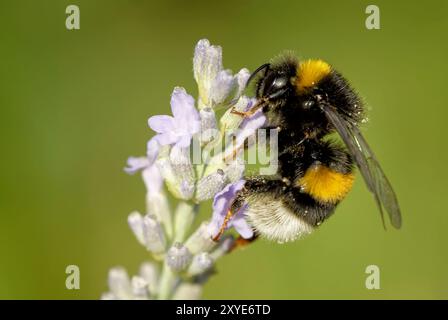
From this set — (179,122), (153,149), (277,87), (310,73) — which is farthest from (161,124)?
(310,73)

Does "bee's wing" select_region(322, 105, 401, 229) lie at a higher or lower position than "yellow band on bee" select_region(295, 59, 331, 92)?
lower

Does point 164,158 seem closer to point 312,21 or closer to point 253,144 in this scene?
point 253,144

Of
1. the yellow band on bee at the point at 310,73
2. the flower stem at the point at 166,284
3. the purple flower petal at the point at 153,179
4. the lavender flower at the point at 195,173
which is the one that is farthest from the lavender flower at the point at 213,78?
the flower stem at the point at 166,284

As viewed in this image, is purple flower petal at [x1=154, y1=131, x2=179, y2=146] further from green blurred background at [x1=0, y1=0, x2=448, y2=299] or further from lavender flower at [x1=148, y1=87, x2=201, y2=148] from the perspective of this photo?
green blurred background at [x1=0, y1=0, x2=448, y2=299]

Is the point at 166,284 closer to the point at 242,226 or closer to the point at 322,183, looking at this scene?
the point at 242,226

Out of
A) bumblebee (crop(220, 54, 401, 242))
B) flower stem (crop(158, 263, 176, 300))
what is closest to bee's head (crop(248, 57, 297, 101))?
bumblebee (crop(220, 54, 401, 242))

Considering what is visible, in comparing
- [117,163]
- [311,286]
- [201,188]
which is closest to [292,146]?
[201,188]
